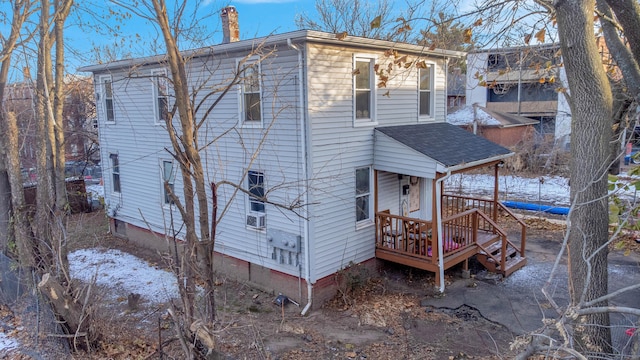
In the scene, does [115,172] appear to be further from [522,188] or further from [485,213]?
[522,188]

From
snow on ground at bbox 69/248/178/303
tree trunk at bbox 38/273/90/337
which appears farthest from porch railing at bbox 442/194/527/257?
tree trunk at bbox 38/273/90/337

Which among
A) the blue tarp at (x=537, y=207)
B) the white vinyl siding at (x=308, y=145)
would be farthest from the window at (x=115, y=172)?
the blue tarp at (x=537, y=207)

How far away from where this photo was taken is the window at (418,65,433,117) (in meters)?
11.8

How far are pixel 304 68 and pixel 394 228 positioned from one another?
194 inches

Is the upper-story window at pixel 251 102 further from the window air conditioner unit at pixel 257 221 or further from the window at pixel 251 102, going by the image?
the window air conditioner unit at pixel 257 221

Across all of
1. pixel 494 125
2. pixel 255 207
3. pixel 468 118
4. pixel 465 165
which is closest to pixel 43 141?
pixel 255 207

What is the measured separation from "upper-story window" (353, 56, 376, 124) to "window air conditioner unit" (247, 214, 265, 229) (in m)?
3.13

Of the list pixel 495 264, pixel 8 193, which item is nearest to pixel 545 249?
pixel 495 264

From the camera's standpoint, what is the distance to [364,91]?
404 inches

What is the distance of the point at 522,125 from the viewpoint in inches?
1089

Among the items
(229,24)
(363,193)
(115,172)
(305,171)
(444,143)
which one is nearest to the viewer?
(305,171)

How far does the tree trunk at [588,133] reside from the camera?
571 centimetres

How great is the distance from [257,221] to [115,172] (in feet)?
23.0

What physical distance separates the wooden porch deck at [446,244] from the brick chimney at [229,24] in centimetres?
580
